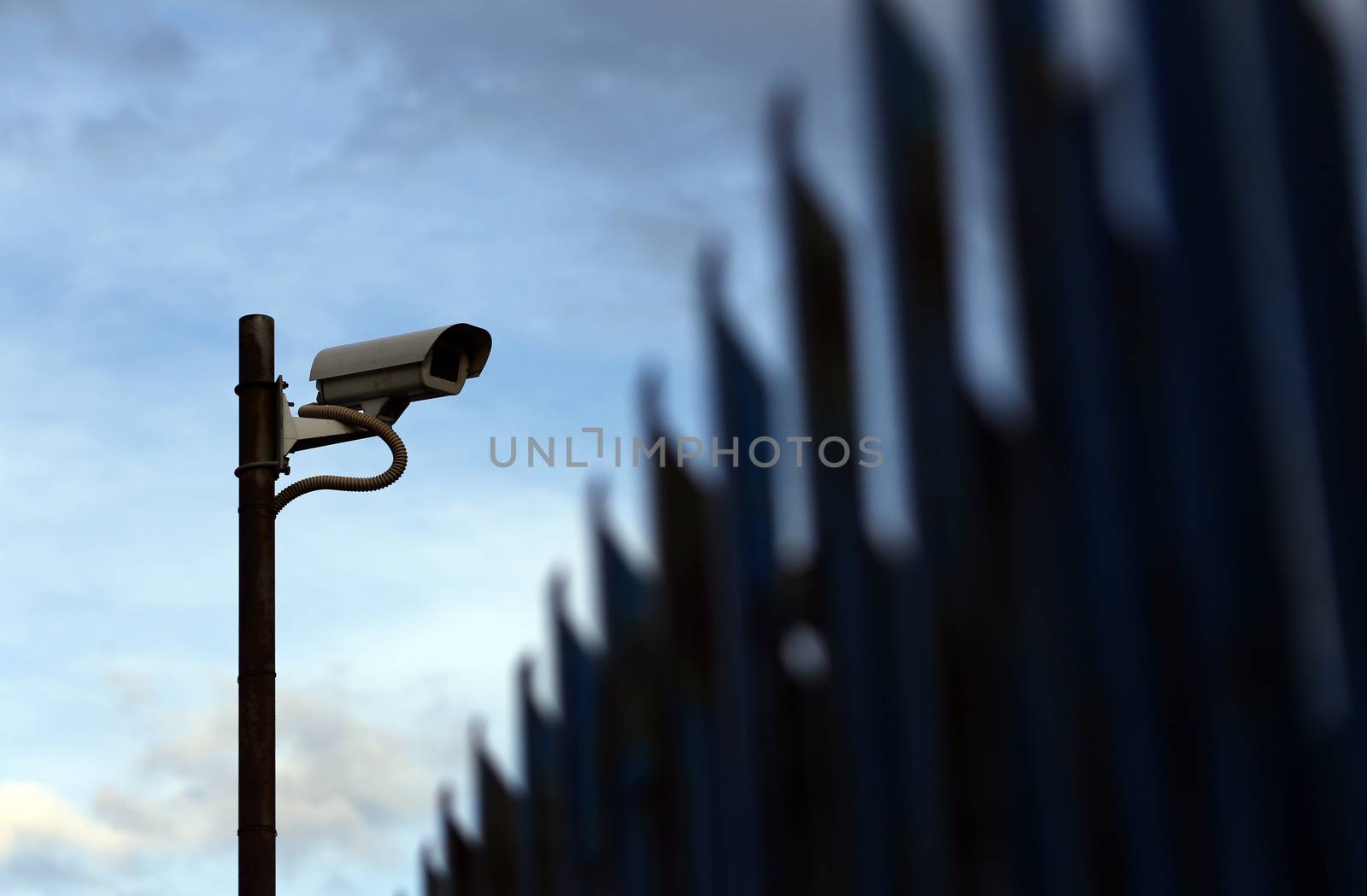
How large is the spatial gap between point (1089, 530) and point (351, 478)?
4523 millimetres

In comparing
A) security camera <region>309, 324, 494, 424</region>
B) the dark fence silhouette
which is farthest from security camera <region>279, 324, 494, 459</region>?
the dark fence silhouette

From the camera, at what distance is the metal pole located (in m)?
8.13

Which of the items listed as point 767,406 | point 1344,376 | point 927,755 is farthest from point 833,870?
point 1344,376

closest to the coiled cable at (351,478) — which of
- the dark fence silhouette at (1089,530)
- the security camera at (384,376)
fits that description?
the security camera at (384,376)

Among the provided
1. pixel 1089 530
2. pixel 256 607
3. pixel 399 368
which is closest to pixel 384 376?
pixel 399 368

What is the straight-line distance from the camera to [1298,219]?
5.07m

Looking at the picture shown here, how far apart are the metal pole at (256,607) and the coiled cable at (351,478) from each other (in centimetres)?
18

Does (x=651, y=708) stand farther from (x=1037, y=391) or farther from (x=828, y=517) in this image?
(x=1037, y=391)

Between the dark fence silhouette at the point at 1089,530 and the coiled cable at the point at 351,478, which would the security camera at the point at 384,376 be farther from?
the dark fence silhouette at the point at 1089,530

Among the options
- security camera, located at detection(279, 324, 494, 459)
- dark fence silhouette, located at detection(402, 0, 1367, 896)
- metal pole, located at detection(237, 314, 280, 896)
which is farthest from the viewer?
security camera, located at detection(279, 324, 494, 459)

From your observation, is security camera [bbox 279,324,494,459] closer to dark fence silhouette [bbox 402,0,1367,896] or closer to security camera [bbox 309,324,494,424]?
security camera [bbox 309,324,494,424]

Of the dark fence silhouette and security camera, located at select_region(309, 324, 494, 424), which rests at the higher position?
security camera, located at select_region(309, 324, 494, 424)

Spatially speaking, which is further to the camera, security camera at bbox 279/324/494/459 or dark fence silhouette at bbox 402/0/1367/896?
security camera at bbox 279/324/494/459

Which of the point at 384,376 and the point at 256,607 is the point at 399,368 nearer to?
the point at 384,376
